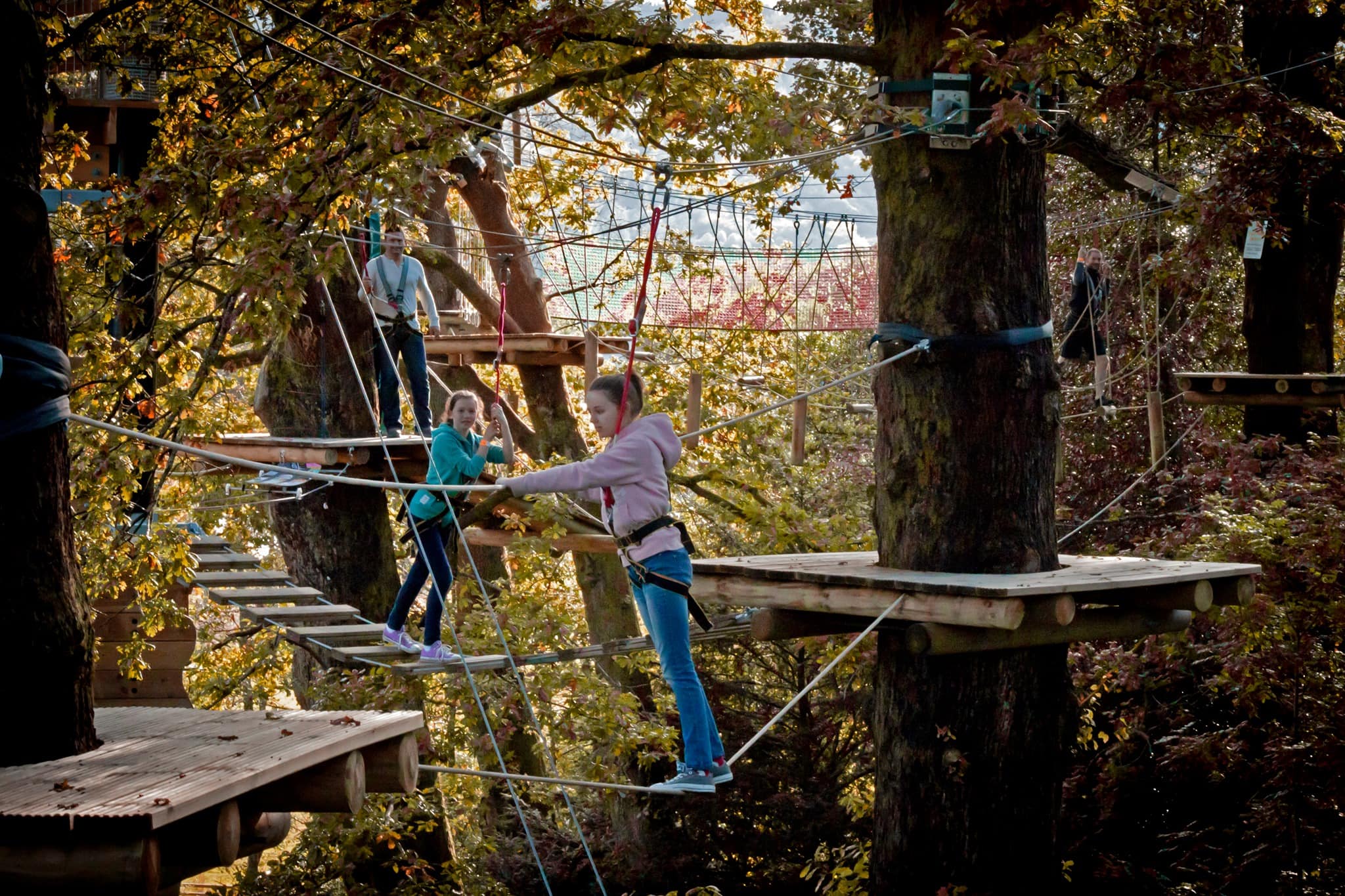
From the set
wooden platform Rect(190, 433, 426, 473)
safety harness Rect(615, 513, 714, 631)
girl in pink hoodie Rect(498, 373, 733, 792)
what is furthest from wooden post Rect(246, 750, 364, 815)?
wooden platform Rect(190, 433, 426, 473)

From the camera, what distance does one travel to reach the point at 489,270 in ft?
38.4

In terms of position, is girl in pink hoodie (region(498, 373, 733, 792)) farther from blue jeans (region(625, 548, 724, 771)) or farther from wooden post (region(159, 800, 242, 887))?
wooden post (region(159, 800, 242, 887))

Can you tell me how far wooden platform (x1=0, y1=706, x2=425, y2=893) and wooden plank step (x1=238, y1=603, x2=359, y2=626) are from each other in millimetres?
2740

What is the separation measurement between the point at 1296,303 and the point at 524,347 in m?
4.87

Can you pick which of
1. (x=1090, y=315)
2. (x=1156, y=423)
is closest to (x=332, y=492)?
(x=1090, y=315)

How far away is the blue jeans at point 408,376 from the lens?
7738 mm

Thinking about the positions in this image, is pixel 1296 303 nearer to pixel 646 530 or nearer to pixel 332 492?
pixel 646 530

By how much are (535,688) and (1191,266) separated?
4645 millimetres

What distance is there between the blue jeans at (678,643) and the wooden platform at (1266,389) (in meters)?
4.37

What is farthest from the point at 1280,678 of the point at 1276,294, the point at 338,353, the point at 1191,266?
the point at 338,353

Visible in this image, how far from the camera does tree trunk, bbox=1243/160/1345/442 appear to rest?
8.20 meters

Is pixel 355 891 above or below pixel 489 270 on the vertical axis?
below

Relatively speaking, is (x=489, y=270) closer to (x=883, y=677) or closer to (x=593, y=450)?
(x=593, y=450)

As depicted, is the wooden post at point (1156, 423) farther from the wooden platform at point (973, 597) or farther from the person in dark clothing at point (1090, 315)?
the wooden platform at point (973, 597)
